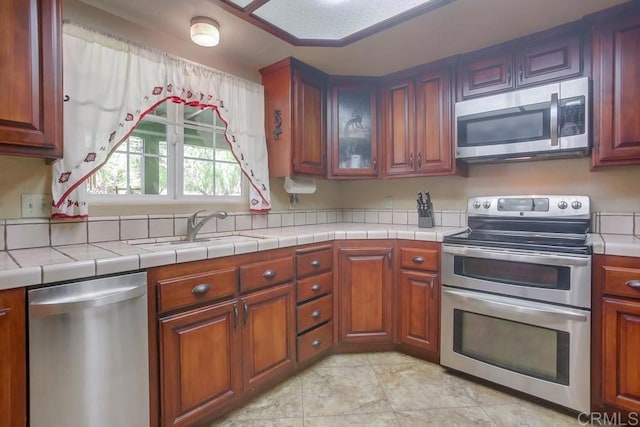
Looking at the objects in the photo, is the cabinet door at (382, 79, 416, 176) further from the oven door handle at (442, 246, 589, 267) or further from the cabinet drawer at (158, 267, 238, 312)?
the cabinet drawer at (158, 267, 238, 312)

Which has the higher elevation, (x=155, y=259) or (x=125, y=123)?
(x=125, y=123)

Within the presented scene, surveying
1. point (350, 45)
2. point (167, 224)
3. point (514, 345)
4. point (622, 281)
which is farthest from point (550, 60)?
point (167, 224)

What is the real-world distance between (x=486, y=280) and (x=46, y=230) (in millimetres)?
2372

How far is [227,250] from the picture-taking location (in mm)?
1574

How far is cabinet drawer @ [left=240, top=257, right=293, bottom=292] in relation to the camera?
167 cm

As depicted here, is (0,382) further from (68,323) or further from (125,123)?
(125,123)

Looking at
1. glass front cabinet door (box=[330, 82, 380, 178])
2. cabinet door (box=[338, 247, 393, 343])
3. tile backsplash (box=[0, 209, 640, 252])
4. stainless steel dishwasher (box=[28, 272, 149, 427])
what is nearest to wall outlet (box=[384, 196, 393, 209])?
tile backsplash (box=[0, 209, 640, 252])

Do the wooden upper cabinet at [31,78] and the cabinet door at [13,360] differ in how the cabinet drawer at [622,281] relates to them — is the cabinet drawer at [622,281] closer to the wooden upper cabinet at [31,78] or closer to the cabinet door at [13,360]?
the cabinet door at [13,360]

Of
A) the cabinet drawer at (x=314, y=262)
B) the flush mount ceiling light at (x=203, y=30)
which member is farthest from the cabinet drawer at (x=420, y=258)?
the flush mount ceiling light at (x=203, y=30)

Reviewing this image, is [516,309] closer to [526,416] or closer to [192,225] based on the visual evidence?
[526,416]

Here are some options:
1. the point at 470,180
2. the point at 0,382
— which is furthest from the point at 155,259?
the point at 470,180

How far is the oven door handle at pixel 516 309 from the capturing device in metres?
1.61

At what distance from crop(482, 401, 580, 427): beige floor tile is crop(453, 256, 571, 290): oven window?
653 mm

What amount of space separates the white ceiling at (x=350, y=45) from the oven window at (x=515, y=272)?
1.42 meters
